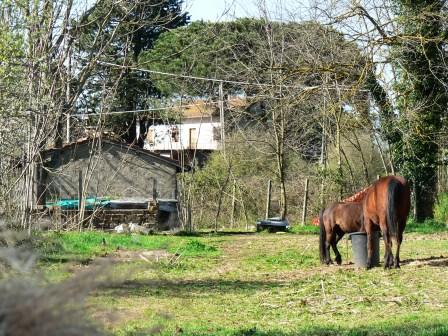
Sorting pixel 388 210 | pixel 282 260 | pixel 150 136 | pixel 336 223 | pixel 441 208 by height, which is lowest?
pixel 282 260

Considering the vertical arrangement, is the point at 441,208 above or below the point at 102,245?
above

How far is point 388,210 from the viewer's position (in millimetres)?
14234

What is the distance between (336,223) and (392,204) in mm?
2381

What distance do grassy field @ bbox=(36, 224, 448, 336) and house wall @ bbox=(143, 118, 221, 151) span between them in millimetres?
23036

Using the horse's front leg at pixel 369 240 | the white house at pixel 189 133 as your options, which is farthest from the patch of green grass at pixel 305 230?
the horse's front leg at pixel 369 240

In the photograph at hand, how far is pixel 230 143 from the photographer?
3947 cm

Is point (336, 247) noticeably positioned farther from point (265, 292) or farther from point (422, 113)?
point (422, 113)

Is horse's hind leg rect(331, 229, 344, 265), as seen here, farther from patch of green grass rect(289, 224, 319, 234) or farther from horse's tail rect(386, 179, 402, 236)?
patch of green grass rect(289, 224, 319, 234)

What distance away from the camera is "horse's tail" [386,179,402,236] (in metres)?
14.2

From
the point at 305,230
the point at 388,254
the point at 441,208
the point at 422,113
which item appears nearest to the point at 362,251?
the point at 388,254

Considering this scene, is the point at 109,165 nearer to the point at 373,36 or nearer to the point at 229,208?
the point at 229,208

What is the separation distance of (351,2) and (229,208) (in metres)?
16.7

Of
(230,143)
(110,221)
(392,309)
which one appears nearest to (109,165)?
(230,143)

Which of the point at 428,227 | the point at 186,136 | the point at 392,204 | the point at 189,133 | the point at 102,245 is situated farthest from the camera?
the point at 186,136
